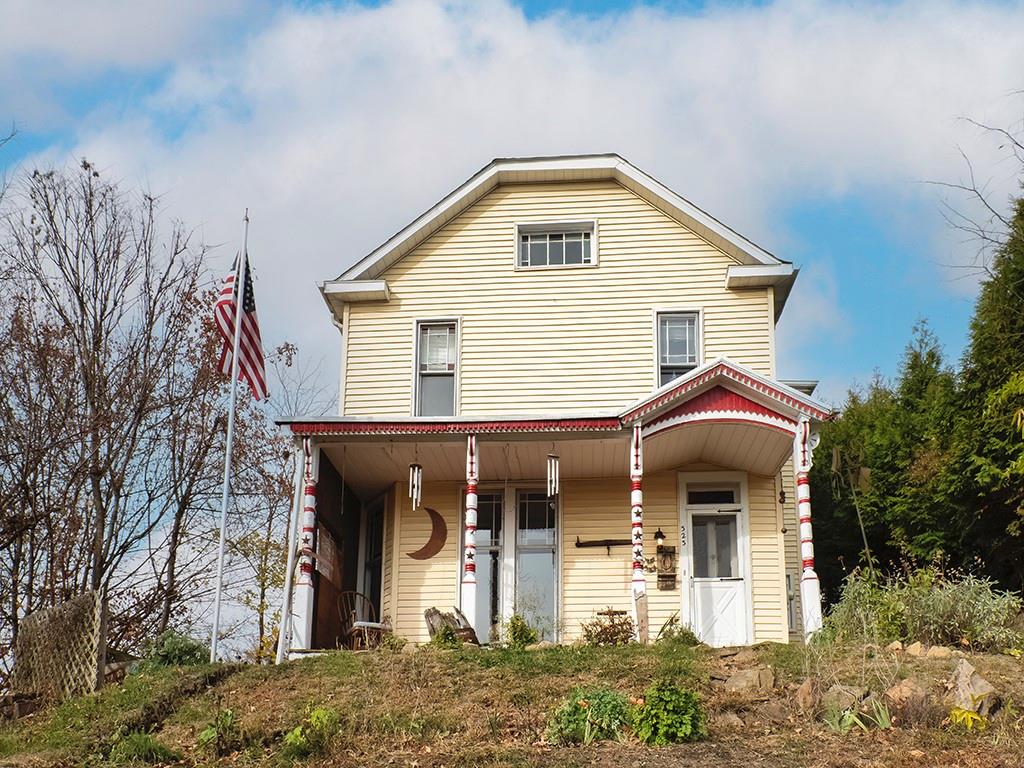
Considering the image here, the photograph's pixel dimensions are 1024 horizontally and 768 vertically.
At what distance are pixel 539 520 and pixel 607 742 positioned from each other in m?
7.87

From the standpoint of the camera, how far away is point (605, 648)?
15.1 m

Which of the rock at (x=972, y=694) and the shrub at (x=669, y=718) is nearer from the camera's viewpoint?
the shrub at (x=669, y=718)

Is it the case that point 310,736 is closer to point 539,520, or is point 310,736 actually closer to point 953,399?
point 539,520

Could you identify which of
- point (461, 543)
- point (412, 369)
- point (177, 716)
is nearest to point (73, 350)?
point (412, 369)

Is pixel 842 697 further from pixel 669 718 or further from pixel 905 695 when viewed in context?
pixel 669 718

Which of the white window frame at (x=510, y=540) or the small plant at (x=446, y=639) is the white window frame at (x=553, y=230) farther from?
the small plant at (x=446, y=639)

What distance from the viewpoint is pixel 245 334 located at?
717 inches

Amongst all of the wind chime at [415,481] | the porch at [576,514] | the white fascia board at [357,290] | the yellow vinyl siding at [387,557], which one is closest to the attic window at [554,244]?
the white fascia board at [357,290]

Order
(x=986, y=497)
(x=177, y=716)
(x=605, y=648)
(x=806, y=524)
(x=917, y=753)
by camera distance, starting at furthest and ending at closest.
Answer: (x=986, y=497)
(x=806, y=524)
(x=605, y=648)
(x=177, y=716)
(x=917, y=753)

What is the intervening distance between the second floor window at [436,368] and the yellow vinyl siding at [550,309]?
194mm

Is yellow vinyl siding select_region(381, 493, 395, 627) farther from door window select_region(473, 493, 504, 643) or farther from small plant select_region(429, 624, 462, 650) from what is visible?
small plant select_region(429, 624, 462, 650)

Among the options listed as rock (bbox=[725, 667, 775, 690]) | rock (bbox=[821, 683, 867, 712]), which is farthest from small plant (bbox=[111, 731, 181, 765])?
rock (bbox=[821, 683, 867, 712])

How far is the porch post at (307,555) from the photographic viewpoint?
53.7 feet

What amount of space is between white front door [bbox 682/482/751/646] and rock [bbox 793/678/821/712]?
18.3 feet
